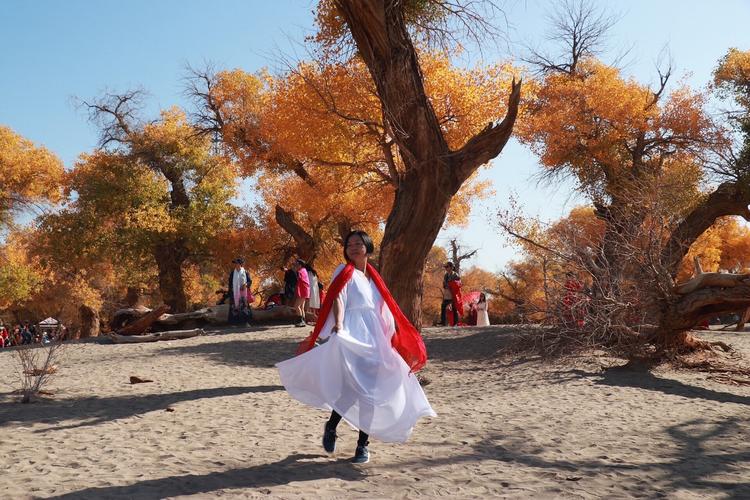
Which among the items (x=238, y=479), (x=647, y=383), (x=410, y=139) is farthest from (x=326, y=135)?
(x=238, y=479)

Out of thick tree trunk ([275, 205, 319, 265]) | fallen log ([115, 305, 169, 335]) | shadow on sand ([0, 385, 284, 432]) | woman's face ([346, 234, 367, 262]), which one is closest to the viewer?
woman's face ([346, 234, 367, 262])

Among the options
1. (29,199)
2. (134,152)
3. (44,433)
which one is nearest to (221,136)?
(134,152)

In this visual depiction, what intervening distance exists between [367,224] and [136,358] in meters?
11.6

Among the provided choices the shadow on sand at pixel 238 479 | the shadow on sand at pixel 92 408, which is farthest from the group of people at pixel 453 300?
the shadow on sand at pixel 238 479

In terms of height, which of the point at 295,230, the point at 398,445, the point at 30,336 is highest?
the point at 295,230

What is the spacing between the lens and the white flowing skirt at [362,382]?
4820mm

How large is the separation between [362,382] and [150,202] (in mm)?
20960

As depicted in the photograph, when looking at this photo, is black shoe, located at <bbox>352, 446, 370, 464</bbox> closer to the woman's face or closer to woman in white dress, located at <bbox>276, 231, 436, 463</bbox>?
woman in white dress, located at <bbox>276, 231, 436, 463</bbox>

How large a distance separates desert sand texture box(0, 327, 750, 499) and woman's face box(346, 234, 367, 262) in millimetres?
1623

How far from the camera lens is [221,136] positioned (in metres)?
23.3

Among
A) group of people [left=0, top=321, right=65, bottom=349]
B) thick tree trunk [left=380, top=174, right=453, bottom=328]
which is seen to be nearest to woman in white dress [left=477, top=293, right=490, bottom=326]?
thick tree trunk [left=380, top=174, right=453, bottom=328]

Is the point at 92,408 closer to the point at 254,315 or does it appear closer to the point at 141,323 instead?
the point at 141,323

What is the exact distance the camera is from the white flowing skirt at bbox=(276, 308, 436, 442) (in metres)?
4.82

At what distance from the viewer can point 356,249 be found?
17.7ft
